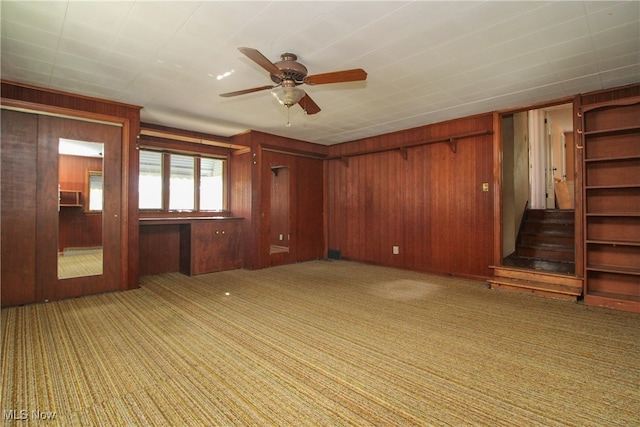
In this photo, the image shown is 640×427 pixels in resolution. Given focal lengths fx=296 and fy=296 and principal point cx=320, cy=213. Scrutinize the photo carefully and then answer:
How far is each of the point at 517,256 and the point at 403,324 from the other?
3.57 meters

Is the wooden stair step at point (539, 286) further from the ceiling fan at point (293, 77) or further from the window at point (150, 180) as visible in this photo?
the window at point (150, 180)

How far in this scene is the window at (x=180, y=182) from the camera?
531 centimetres

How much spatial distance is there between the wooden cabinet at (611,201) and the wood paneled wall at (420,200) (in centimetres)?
115

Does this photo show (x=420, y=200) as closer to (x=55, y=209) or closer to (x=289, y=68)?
(x=289, y=68)

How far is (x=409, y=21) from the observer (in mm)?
2393

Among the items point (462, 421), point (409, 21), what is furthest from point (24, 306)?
point (409, 21)

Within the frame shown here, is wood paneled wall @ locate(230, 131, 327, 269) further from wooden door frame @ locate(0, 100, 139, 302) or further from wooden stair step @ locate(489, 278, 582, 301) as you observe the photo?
wooden stair step @ locate(489, 278, 582, 301)

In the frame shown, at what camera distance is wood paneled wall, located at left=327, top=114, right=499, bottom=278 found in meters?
4.80

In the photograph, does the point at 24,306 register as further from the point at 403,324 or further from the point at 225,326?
the point at 403,324

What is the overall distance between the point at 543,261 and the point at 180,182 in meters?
6.59

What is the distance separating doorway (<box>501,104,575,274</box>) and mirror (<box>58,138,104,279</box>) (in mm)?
6075

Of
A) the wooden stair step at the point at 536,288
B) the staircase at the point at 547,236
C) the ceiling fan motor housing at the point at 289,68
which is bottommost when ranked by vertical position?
the wooden stair step at the point at 536,288

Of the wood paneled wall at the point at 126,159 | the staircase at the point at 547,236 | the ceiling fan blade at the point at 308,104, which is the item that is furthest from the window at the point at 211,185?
the staircase at the point at 547,236

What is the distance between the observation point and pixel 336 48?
2.77 m
